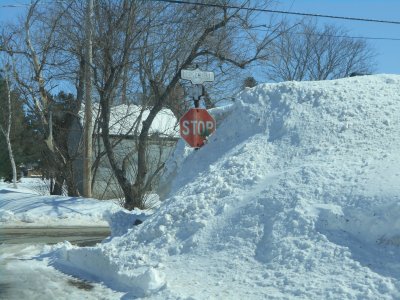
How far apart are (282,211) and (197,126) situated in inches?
150

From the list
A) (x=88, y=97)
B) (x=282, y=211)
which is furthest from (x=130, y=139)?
(x=282, y=211)

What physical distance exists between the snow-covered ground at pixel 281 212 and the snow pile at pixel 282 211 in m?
0.02

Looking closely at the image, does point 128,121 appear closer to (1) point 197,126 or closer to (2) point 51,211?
(2) point 51,211

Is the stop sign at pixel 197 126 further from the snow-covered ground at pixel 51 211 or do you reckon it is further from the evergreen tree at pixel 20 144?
the evergreen tree at pixel 20 144

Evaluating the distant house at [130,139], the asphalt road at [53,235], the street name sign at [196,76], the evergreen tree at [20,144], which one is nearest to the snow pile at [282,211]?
the street name sign at [196,76]

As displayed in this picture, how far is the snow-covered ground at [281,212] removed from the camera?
6.39 meters

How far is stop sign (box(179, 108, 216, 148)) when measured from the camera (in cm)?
1085

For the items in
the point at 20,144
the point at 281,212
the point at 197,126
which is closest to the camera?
the point at 281,212

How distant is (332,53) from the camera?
44344mm

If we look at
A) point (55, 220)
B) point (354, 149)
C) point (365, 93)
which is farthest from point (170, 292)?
point (55, 220)

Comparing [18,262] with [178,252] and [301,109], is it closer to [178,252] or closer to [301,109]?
[178,252]

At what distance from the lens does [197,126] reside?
10.9 meters

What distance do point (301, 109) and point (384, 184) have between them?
2828 millimetres

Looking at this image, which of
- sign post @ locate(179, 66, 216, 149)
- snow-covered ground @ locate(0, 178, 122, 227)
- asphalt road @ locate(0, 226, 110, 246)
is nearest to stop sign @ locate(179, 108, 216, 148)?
sign post @ locate(179, 66, 216, 149)
